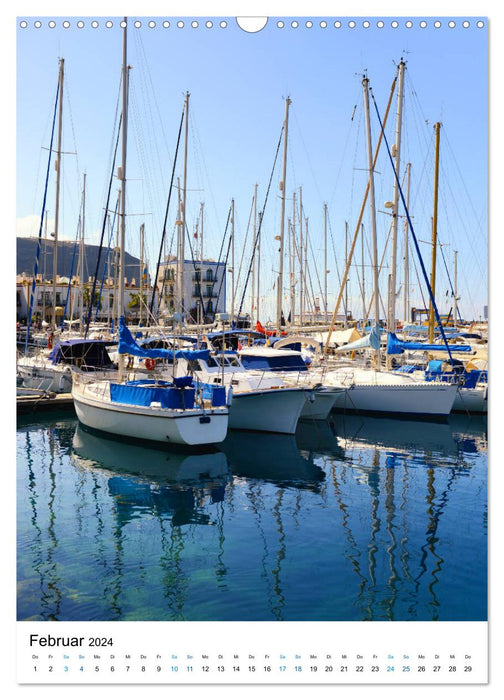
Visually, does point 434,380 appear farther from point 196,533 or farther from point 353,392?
point 196,533

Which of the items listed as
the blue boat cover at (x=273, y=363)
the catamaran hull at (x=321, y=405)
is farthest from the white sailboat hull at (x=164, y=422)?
the catamaran hull at (x=321, y=405)

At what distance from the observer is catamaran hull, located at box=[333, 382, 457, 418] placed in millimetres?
27156

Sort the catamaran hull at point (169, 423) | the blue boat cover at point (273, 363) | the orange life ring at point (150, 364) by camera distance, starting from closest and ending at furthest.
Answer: the catamaran hull at point (169, 423)
the blue boat cover at point (273, 363)
the orange life ring at point (150, 364)

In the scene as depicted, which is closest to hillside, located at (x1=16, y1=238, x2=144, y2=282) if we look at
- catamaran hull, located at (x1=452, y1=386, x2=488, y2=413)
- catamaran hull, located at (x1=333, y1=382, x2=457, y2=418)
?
catamaran hull, located at (x1=333, y1=382, x2=457, y2=418)

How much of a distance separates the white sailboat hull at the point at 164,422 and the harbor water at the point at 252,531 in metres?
0.60

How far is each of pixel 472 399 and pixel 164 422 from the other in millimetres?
15565

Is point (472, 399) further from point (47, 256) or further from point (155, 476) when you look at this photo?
point (47, 256)

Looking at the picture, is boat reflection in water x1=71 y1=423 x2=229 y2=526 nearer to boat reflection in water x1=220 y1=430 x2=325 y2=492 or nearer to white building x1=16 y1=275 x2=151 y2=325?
boat reflection in water x1=220 y1=430 x2=325 y2=492

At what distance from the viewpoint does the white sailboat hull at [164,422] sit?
771 inches

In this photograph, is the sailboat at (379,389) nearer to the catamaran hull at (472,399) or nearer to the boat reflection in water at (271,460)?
the catamaran hull at (472,399)

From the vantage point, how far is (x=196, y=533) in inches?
501

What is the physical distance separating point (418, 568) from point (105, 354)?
983 inches

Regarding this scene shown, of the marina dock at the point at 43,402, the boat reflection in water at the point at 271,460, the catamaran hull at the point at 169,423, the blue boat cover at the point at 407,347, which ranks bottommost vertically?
the boat reflection in water at the point at 271,460
